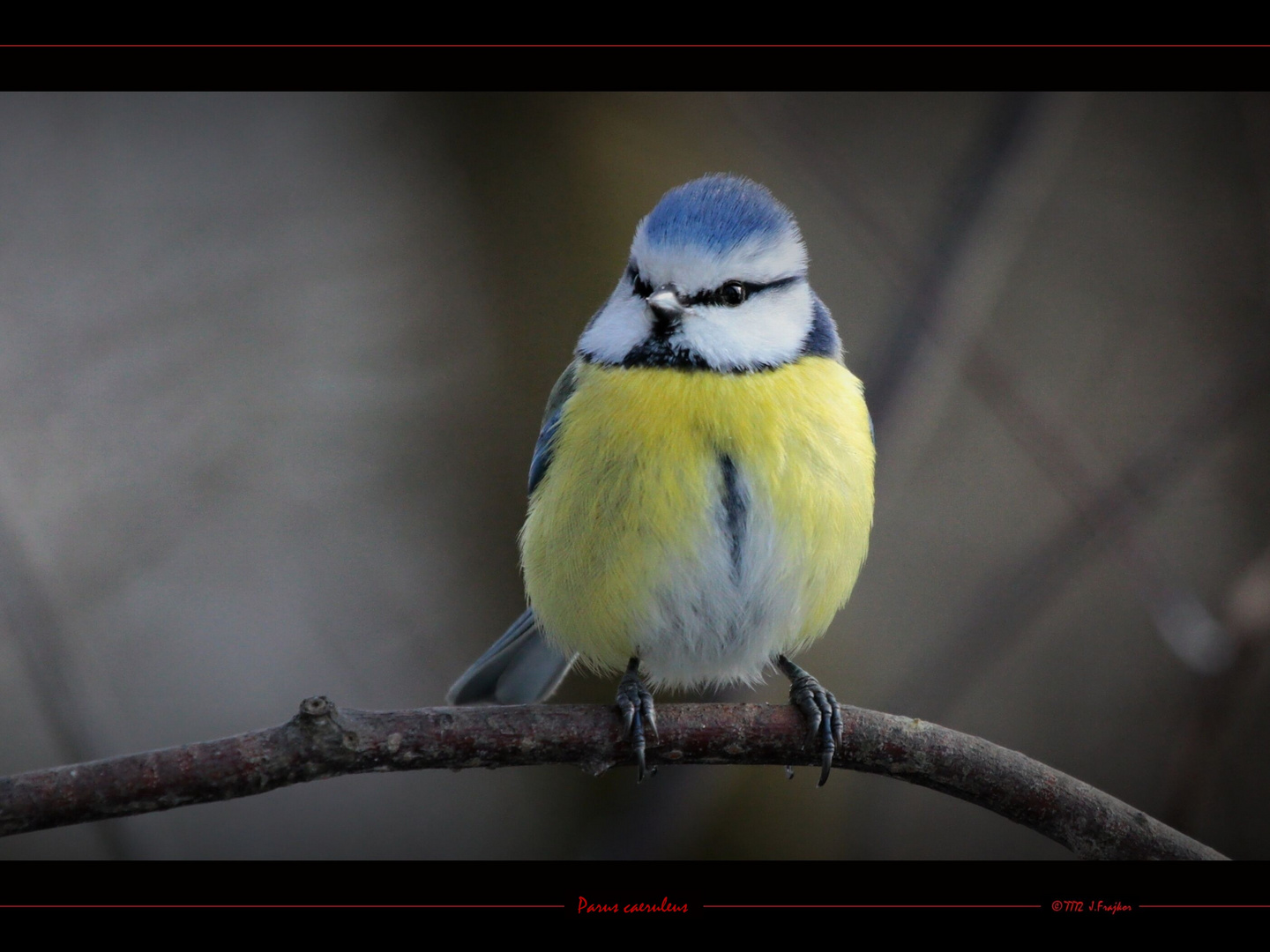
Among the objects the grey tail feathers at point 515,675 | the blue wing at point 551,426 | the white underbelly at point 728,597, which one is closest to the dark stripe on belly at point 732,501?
the white underbelly at point 728,597

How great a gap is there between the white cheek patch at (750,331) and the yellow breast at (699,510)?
0.02 m

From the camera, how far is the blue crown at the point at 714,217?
1360 millimetres

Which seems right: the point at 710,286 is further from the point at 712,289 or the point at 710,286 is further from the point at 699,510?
the point at 699,510

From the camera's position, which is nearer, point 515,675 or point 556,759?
point 556,759

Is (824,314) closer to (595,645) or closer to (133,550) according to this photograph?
(595,645)

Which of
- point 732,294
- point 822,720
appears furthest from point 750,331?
point 822,720

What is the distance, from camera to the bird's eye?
4.54 ft

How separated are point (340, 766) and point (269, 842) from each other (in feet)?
2.77

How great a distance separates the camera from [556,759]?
4.12 feet

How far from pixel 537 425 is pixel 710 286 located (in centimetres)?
88
